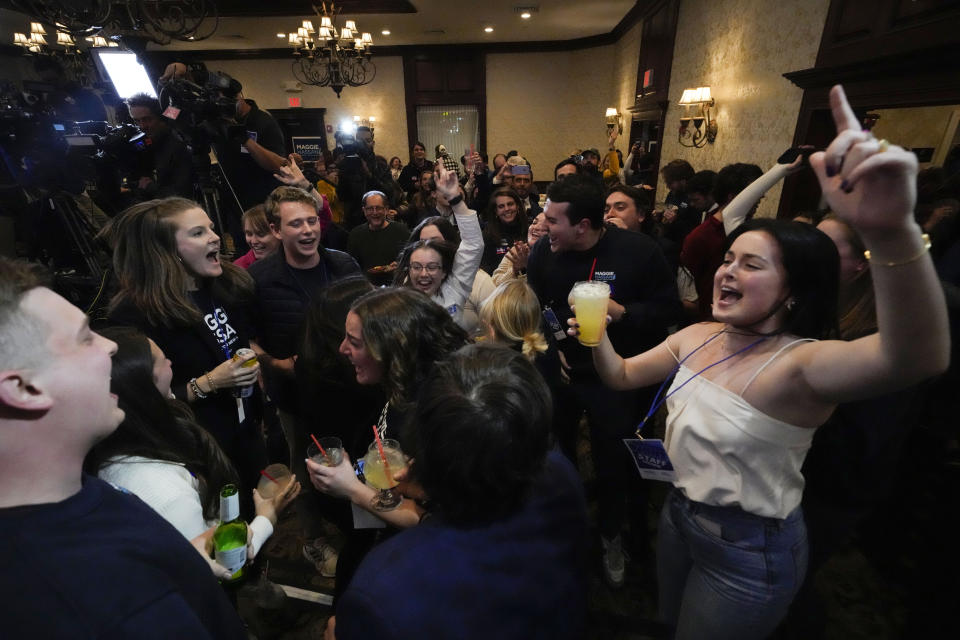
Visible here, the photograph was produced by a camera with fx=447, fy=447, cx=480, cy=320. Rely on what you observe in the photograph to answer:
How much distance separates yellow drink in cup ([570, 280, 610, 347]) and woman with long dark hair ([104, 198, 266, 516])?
4.21 feet

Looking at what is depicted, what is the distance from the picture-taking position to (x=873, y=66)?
9.14 feet

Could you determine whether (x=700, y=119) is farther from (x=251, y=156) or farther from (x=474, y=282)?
(x=251, y=156)

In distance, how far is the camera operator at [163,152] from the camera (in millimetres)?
3520

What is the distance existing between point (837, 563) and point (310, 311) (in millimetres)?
2612

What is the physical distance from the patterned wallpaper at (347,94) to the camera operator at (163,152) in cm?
837

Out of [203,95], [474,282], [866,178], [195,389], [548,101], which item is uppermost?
[548,101]

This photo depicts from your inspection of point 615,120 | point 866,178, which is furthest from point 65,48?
point 866,178

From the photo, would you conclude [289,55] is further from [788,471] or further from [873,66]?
[788,471]

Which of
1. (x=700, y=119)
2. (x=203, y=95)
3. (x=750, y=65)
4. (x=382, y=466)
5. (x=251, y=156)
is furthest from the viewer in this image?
(x=700, y=119)

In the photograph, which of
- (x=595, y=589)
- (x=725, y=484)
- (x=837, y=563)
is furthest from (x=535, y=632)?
(x=837, y=563)

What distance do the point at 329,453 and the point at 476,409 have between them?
0.76 metres

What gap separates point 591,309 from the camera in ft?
4.60

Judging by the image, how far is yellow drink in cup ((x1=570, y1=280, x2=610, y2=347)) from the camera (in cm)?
140

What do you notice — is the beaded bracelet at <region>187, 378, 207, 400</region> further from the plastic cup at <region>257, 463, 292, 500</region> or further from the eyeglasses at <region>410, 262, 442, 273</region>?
the eyeglasses at <region>410, 262, 442, 273</region>
